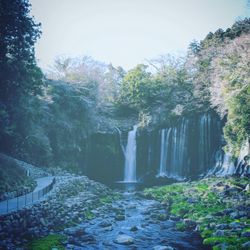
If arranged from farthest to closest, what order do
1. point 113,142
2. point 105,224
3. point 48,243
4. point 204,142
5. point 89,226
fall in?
point 113,142, point 204,142, point 105,224, point 89,226, point 48,243

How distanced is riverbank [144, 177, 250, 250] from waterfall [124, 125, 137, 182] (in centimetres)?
991

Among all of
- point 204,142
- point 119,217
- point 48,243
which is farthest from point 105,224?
point 204,142

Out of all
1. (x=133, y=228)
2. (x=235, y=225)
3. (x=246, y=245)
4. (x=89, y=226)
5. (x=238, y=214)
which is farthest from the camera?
(x=89, y=226)

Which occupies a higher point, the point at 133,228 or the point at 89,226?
the point at 133,228

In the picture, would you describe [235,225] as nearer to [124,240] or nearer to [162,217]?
Result: [162,217]

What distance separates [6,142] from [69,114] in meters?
11.0

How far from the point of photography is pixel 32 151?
105 feet

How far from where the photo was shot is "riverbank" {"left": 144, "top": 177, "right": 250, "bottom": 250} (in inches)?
586

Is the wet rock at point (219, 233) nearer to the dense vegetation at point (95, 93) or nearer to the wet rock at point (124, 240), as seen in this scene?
the wet rock at point (124, 240)

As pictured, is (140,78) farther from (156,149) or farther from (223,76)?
(223,76)

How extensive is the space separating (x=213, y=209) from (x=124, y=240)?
24.6 feet

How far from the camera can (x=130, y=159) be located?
132ft

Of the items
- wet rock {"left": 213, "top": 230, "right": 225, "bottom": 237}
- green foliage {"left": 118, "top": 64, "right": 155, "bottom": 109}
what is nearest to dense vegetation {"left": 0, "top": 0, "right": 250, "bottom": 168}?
green foliage {"left": 118, "top": 64, "right": 155, "bottom": 109}

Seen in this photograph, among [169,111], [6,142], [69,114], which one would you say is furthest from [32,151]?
[169,111]
